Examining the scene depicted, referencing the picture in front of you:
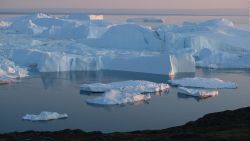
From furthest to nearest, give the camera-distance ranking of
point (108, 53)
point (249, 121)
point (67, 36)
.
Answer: point (67, 36) → point (108, 53) → point (249, 121)

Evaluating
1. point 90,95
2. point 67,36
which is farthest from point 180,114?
point 67,36

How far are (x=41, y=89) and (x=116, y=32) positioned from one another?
10353 mm

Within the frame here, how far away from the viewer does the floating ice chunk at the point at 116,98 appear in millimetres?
12242

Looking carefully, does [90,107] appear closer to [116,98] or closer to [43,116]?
[116,98]

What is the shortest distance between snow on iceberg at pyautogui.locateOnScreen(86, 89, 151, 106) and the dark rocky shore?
119 inches

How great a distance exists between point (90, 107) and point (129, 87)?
2434 millimetres

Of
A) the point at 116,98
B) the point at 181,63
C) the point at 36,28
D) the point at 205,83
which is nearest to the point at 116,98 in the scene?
the point at 116,98

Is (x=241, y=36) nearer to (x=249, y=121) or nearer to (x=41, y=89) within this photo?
(x=41, y=89)

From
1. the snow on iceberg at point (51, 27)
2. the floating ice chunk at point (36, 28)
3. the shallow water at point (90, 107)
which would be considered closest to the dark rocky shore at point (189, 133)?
the shallow water at point (90, 107)

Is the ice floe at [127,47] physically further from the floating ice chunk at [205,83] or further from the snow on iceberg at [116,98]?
the snow on iceberg at [116,98]

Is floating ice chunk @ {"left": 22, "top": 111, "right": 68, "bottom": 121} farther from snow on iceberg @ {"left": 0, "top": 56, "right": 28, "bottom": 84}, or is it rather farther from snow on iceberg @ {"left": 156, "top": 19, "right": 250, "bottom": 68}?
snow on iceberg @ {"left": 156, "top": 19, "right": 250, "bottom": 68}

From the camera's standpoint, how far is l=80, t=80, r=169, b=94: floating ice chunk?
13969 mm

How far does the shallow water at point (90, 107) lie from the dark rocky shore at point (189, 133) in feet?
3.35

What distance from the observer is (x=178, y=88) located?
574 inches
